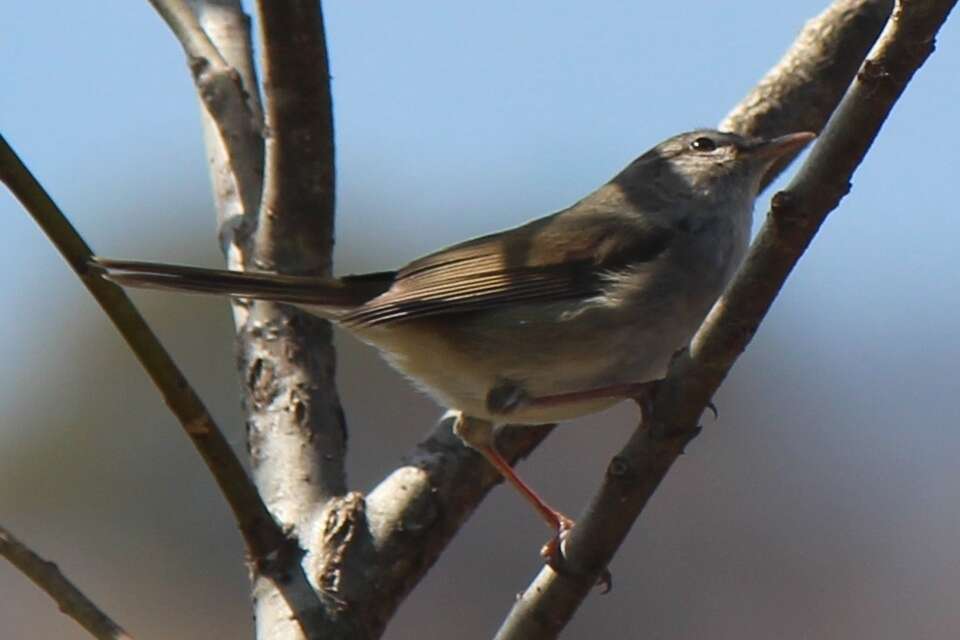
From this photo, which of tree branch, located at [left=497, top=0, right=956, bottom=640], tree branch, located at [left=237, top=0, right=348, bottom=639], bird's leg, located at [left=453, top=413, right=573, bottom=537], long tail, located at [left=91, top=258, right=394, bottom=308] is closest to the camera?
tree branch, located at [left=497, top=0, right=956, bottom=640]

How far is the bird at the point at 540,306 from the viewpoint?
4105 millimetres

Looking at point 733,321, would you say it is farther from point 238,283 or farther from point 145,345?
point 238,283

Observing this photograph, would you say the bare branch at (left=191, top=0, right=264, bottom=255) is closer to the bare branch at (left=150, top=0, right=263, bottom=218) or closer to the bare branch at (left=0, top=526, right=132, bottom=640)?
the bare branch at (left=150, top=0, right=263, bottom=218)

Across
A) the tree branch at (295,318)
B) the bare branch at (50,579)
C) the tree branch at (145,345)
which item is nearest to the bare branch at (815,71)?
the tree branch at (295,318)

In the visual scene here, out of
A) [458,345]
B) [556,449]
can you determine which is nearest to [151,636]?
[556,449]

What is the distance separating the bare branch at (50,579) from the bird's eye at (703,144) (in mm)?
2695

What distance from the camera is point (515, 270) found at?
14.4 feet

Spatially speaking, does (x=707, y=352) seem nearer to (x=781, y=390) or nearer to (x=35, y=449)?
(x=781, y=390)

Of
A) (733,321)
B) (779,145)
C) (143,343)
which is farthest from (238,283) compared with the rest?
(779,145)

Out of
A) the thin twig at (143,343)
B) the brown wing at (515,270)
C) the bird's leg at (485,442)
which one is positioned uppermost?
the brown wing at (515,270)

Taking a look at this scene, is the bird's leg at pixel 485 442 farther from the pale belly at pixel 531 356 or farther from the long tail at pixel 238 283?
the long tail at pixel 238 283

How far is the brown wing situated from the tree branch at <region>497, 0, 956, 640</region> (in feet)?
4.32

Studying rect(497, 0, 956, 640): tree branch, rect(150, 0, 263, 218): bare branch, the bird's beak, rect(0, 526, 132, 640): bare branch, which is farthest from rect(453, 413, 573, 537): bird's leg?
rect(0, 526, 132, 640): bare branch

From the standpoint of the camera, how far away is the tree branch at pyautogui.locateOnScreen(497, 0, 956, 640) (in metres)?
2.59
